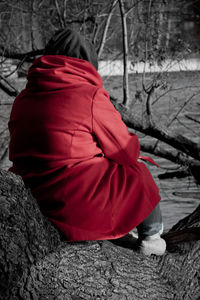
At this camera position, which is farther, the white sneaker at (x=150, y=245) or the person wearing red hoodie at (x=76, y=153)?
the white sneaker at (x=150, y=245)

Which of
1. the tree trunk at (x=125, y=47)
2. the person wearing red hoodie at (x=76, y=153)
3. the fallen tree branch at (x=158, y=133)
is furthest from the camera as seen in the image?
the fallen tree branch at (x=158, y=133)

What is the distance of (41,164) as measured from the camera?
174 cm

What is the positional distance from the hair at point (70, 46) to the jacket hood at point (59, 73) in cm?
6

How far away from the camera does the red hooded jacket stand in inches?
67.0

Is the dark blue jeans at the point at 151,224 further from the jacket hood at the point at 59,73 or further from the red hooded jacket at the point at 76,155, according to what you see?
the jacket hood at the point at 59,73

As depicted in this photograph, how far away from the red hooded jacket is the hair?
0.21 feet

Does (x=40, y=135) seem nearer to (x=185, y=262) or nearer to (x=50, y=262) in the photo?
(x=50, y=262)

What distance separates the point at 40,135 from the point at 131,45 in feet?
11.3

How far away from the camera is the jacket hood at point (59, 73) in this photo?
1.71m

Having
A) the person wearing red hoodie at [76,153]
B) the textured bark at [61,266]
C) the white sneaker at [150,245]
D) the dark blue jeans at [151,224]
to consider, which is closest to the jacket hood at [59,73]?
the person wearing red hoodie at [76,153]

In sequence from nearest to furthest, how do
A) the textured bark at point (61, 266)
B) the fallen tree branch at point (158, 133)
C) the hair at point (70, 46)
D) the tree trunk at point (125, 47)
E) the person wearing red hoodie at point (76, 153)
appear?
the textured bark at point (61, 266) < the person wearing red hoodie at point (76, 153) < the hair at point (70, 46) < the tree trunk at point (125, 47) < the fallen tree branch at point (158, 133)

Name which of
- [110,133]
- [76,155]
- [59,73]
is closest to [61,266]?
[76,155]

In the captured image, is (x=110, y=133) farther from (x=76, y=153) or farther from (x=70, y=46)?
(x=70, y=46)

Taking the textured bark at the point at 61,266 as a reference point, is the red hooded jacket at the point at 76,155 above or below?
above
